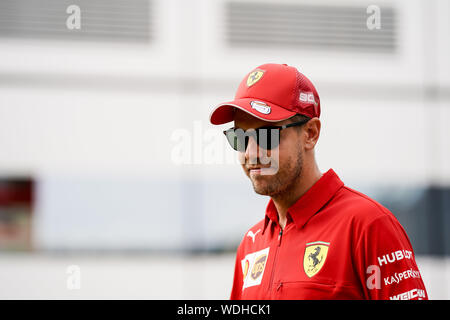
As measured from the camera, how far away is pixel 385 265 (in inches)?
57.2

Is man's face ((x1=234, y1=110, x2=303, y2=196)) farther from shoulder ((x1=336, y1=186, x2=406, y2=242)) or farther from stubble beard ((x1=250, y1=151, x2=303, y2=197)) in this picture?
shoulder ((x1=336, y1=186, x2=406, y2=242))

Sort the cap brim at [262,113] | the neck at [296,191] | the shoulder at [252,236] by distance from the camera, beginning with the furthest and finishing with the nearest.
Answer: the shoulder at [252,236] → the neck at [296,191] → the cap brim at [262,113]

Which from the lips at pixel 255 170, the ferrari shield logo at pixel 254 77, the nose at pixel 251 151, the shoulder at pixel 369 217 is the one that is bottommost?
the shoulder at pixel 369 217

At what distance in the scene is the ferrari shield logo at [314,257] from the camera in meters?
1.58

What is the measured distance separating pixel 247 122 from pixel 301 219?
427mm

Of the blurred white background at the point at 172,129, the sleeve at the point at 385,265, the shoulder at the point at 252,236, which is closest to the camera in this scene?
the sleeve at the point at 385,265

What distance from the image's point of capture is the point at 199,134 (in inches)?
210

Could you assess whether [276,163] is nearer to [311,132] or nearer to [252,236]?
[311,132]

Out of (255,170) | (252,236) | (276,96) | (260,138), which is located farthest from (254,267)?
(276,96)

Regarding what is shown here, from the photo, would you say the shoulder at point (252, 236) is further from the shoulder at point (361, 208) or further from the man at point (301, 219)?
the shoulder at point (361, 208)

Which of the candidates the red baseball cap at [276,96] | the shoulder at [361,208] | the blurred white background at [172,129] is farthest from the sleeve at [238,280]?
the blurred white background at [172,129]

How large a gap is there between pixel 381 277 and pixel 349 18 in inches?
194

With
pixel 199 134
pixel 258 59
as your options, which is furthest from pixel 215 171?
pixel 258 59
